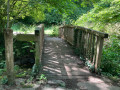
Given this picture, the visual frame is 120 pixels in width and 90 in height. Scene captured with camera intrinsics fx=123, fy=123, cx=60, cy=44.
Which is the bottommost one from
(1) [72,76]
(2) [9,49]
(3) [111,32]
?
(1) [72,76]

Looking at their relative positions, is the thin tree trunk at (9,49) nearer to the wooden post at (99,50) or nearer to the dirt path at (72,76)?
the dirt path at (72,76)

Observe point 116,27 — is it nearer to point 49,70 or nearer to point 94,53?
point 94,53

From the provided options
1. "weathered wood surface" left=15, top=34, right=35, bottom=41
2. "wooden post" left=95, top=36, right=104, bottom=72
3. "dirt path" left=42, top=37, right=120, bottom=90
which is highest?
"weathered wood surface" left=15, top=34, right=35, bottom=41

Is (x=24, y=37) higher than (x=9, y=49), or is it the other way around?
(x=24, y=37)

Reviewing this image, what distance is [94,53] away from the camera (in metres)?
3.78

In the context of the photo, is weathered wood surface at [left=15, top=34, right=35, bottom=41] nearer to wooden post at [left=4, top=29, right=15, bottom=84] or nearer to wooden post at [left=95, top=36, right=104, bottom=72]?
wooden post at [left=4, top=29, right=15, bottom=84]

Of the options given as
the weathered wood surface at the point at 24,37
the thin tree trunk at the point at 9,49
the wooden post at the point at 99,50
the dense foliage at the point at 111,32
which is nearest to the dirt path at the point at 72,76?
the wooden post at the point at 99,50

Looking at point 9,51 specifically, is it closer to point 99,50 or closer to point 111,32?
point 99,50

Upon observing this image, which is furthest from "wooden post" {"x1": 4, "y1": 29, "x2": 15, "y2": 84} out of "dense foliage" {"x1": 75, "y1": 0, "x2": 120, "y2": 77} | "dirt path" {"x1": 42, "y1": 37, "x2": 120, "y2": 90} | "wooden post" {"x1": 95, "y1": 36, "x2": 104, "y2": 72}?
"dense foliage" {"x1": 75, "y1": 0, "x2": 120, "y2": 77}

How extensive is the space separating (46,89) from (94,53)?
190 cm

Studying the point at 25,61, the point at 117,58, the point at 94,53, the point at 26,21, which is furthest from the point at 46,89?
the point at 26,21

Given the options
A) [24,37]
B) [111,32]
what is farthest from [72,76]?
[111,32]

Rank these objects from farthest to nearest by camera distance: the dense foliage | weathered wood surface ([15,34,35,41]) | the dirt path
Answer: the dense foliage < weathered wood surface ([15,34,35,41]) < the dirt path

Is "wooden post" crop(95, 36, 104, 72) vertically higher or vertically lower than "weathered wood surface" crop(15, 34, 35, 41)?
lower
